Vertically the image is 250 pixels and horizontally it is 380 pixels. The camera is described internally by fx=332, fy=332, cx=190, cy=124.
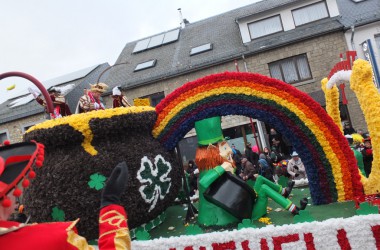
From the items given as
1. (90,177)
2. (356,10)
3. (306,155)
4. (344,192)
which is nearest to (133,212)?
(90,177)

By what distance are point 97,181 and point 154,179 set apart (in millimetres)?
977

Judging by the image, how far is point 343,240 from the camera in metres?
4.43

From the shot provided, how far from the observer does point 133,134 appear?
19.5 feet

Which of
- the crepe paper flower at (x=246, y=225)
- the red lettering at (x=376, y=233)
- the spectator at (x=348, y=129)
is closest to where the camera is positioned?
the red lettering at (x=376, y=233)

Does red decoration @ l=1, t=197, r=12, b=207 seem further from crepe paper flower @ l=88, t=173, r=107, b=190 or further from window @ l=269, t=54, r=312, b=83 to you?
window @ l=269, t=54, r=312, b=83

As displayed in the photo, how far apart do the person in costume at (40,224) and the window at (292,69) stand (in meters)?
14.2

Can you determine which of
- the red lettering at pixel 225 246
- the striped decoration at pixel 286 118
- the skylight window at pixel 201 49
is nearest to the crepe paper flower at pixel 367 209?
the striped decoration at pixel 286 118

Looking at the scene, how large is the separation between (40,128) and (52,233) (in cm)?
428

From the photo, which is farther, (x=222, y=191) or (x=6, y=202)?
(x=222, y=191)

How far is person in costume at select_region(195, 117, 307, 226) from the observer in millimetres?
5344

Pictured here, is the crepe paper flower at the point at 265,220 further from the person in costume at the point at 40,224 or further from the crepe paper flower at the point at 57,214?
the person in costume at the point at 40,224

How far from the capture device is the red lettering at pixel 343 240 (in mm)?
4422

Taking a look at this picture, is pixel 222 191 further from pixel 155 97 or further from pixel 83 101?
pixel 155 97

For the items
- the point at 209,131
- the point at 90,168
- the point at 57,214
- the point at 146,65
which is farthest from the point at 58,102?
the point at 146,65
